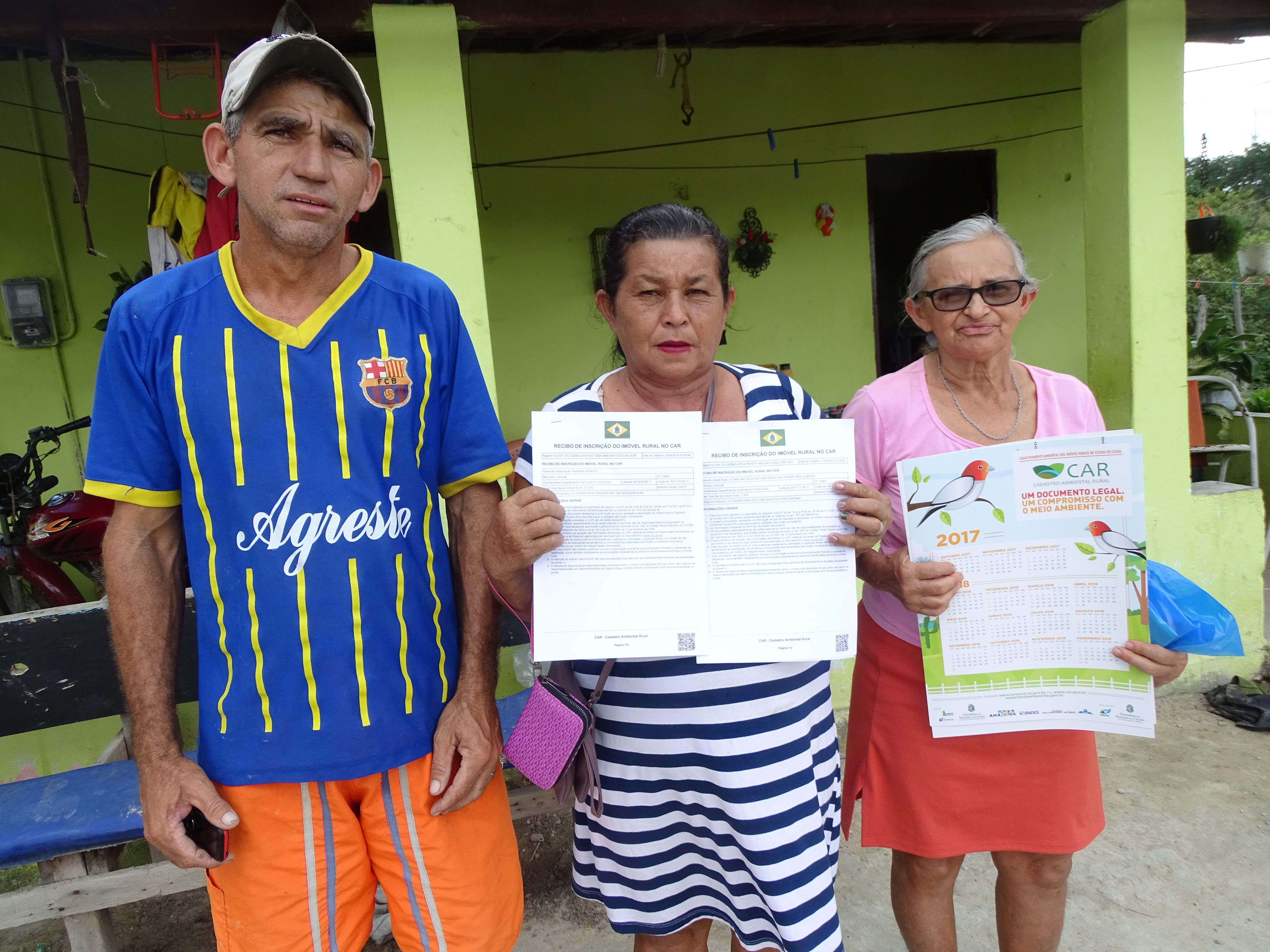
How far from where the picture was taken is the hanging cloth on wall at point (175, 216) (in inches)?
151

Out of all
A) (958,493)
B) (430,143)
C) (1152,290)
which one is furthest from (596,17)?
(1152,290)

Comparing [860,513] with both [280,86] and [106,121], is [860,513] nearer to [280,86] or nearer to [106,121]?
[280,86]

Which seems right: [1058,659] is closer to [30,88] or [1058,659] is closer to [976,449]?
[976,449]

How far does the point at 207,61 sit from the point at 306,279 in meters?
3.76

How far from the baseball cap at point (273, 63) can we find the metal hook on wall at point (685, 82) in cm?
414

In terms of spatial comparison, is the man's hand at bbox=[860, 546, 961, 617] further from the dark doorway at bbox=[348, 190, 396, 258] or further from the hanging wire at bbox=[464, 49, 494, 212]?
the dark doorway at bbox=[348, 190, 396, 258]

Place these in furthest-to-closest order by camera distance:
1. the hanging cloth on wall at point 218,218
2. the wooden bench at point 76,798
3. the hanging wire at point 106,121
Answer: the hanging wire at point 106,121
the hanging cloth on wall at point 218,218
the wooden bench at point 76,798

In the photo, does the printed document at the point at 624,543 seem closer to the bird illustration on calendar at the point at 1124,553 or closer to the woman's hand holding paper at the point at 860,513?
the woman's hand holding paper at the point at 860,513

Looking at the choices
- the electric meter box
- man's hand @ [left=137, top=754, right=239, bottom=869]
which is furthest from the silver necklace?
the electric meter box

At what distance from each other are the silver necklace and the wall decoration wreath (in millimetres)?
4118

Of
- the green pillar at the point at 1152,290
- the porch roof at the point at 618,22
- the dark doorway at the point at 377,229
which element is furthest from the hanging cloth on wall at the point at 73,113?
the green pillar at the point at 1152,290

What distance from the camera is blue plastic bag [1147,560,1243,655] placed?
1.57m

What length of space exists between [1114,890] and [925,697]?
161 cm

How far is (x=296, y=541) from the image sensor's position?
1355 millimetres
